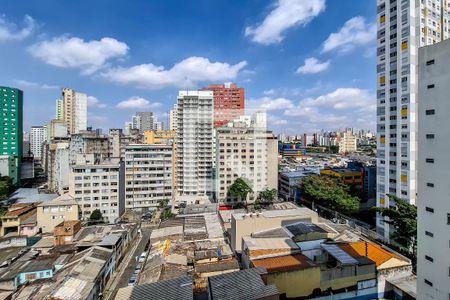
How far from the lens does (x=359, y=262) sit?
1552 centimetres

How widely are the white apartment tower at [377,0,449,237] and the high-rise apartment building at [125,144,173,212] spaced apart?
96.1 ft

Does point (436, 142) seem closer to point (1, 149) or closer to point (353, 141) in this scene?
point (1, 149)

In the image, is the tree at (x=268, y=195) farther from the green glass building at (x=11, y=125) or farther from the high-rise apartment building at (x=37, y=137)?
the high-rise apartment building at (x=37, y=137)

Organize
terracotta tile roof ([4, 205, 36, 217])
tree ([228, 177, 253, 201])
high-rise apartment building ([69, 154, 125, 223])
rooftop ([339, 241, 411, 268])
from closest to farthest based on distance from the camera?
rooftop ([339, 241, 411, 268])
terracotta tile roof ([4, 205, 36, 217])
high-rise apartment building ([69, 154, 125, 223])
tree ([228, 177, 253, 201])

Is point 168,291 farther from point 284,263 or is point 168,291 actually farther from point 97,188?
point 97,188

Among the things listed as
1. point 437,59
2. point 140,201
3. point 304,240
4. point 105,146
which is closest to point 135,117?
point 105,146

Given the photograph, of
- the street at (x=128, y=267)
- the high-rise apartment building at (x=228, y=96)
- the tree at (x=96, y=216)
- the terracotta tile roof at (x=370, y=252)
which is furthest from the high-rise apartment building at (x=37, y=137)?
the terracotta tile roof at (x=370, y=252)

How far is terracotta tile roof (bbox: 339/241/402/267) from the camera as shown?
1689 centimetres

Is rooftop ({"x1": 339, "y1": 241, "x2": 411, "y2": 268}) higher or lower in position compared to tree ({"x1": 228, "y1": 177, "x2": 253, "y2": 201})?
lower

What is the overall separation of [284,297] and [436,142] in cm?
1069

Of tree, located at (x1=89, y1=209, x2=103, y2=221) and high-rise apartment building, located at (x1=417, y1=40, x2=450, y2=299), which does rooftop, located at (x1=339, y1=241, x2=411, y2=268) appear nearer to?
high-rise apartment building, located at (x1=417, y1=40, x2=450, y2=299)

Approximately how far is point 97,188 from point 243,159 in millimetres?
22497

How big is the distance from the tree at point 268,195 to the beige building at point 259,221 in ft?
60.1

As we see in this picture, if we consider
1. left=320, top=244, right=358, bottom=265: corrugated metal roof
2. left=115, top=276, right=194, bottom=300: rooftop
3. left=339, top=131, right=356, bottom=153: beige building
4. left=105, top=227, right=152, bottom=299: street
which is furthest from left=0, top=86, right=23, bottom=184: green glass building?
left=339, top=131, right=356, bottom=153: beige building
